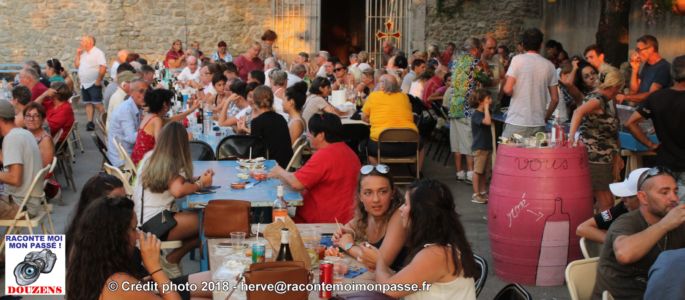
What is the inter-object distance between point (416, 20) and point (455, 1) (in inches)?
36.7

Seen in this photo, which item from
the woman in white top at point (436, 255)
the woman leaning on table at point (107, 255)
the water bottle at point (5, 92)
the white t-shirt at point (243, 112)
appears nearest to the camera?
the woman leaning on table at point (107, 255)

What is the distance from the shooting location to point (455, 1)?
66.3ft

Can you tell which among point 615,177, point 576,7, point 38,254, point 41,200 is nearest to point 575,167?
point 615,177

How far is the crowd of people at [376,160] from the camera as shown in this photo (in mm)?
4273

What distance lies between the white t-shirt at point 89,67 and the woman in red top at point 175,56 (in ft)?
5.69

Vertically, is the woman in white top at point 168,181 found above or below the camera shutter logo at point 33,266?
above

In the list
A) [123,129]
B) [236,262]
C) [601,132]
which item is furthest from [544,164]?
[123,129]

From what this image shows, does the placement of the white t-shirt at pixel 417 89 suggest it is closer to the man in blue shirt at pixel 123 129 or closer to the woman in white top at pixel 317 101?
the woman in white top at pixel 317 101

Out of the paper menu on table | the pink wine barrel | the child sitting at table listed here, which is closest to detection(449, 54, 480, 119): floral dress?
the child sitting at table

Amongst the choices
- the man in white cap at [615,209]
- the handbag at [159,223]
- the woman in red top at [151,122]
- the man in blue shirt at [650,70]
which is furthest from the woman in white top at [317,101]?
the man in white cap at [615,209]

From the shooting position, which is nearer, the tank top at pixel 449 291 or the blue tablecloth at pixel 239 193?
the tank top at pixel 449 291

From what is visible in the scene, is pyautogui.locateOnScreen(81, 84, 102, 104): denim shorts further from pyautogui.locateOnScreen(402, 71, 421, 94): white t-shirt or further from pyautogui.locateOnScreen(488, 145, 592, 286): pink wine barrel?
pyautogui.locateOnScreen(488, 145, 592, 286): pink wine barrel

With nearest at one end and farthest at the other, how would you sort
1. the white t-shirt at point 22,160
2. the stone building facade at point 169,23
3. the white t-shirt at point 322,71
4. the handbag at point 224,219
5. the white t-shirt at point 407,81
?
the handbag at point 224,219 → the white t-shirt at point 22,160 → the white t-shirt at point 407,81 → the white t-shirt at point 322,71 → the stone building facade at point 169,23
